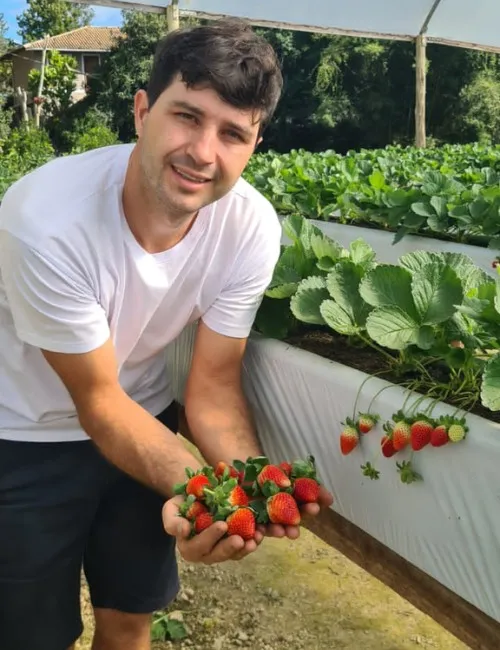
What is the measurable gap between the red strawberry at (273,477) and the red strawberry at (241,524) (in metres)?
0.10

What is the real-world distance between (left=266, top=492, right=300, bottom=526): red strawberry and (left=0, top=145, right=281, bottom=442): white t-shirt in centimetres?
48

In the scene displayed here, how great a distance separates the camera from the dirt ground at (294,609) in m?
2.37

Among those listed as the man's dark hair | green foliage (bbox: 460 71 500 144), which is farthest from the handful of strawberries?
green foliage (bbox: 460 71 500 144)

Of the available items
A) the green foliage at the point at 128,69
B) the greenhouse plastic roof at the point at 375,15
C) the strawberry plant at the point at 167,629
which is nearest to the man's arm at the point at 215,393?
the strawberry plant at the point at 167,629

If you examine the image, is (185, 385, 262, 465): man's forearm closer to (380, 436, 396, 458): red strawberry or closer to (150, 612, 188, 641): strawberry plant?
(380, 436, 396, 458): red strawberry

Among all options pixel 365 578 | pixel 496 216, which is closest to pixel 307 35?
pixel 496 216

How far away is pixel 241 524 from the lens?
4.29 ft

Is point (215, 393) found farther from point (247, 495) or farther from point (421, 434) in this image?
point (421, 434)

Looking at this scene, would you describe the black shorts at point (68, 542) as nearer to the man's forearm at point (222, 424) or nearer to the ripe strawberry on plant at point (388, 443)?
the man's forearm at point (222, 424)

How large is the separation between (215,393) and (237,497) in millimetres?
479

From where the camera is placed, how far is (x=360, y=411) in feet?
5.48

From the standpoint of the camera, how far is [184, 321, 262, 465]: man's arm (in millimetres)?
1771

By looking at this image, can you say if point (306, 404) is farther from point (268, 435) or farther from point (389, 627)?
point (389, 627)

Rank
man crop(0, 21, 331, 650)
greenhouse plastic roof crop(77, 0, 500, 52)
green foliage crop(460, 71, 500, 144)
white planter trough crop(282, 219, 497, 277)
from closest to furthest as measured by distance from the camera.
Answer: man crop(0, 21, 331, 650)
white planter trough crop(282, 219, 497, 277)
greenhouse plastic roof crop(77, 0, 500, 52)
green foliage crop(460, 71, 500, 144)
